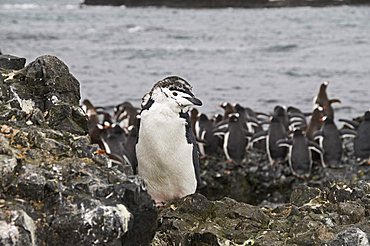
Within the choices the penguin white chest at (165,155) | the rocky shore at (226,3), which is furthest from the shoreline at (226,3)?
the penguin white chest at (165,155)

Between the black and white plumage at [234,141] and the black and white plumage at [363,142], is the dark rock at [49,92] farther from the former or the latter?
the black and white plumage at [363,142]

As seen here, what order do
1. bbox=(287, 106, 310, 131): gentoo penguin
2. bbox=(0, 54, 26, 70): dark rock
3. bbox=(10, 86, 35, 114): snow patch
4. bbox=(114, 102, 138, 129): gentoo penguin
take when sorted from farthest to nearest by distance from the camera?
bbox=(114, 102, 138, 129): gentoo penguin
bbox=(287, 106, 310, 131): gentoo penguin
bbox=(0, 54, 26, 70): dark rock
bbox=(10, 86, 35, 114): snow patch

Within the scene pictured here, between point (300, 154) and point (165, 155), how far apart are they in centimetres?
702

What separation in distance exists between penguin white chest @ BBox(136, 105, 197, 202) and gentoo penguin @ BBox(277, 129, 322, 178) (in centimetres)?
654

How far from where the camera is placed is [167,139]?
582 cm

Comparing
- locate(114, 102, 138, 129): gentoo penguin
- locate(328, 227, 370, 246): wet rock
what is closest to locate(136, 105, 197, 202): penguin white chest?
locate(328, 227, 370, 246): wet rock

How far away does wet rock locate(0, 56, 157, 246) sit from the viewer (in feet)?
11.1

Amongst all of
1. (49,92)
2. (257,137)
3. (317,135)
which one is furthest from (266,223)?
(317,135)

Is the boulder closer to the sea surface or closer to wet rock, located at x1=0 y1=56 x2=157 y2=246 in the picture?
wet rock, located at x1=0 y1=56 x2=157 y2=246

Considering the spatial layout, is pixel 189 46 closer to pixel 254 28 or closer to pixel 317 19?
pixel 254 28

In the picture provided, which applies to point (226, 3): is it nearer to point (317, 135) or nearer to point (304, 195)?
point (317, 135)

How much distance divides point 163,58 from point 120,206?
28.1m

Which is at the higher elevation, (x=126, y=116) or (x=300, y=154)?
(x=300, y=154)

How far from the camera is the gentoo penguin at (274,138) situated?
13.0 m
